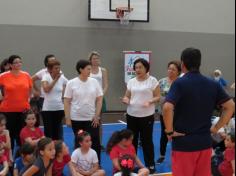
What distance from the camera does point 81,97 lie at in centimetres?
479

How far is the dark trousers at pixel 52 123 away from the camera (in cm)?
540

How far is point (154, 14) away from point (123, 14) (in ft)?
3.07

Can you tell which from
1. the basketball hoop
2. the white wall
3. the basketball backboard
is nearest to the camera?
the white wall

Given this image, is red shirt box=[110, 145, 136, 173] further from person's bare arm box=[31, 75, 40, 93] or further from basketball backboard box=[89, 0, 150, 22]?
basketball backboard box=[89, 0, 150, 22]

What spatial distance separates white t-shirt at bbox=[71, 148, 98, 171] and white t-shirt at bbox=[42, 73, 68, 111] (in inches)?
37.8

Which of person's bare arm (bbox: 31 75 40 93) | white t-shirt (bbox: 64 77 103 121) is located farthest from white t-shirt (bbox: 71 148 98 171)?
person's bare arm (bbox: 31 75 40 93)

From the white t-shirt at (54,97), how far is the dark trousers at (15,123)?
0.36 metres

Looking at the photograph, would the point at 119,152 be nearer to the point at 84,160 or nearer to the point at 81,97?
the point at 84,160

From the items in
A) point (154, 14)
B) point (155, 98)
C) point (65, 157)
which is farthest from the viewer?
point (154, 14)

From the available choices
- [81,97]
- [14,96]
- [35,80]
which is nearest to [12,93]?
[14,96]

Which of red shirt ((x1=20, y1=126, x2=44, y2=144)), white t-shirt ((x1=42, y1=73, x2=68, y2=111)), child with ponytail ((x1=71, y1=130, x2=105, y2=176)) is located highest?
white t-shirt ((x1=42, y1=73, x2=68, y2=111))

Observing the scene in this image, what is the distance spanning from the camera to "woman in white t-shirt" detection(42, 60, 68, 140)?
541 centimetres

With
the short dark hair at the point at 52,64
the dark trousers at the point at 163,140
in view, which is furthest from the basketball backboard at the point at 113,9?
the dark trousers at the point at 163,140

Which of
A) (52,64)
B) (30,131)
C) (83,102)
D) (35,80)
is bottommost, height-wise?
(30,131)
